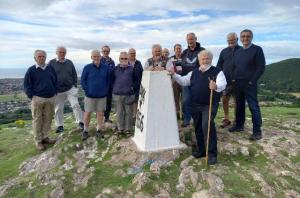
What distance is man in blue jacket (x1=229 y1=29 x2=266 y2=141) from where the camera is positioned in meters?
10.4

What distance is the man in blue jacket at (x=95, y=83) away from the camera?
1127cm

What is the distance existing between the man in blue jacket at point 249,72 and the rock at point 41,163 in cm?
639

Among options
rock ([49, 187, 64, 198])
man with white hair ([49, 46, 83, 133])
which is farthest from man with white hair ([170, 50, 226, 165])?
man with white hair ([49, 46, 83, 133])

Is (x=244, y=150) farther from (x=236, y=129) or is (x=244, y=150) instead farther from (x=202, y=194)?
(x=202, y=194)

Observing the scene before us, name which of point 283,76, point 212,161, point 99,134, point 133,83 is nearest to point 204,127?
point 212,161

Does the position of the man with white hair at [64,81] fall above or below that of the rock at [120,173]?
above

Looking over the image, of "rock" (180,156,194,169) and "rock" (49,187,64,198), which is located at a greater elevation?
"rock" (180,156,194,169)

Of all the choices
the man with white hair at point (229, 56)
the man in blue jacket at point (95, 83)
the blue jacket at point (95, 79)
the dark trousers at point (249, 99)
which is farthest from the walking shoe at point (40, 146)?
the dark trousers at point (249, 99)

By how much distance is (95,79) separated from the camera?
37.1 feet

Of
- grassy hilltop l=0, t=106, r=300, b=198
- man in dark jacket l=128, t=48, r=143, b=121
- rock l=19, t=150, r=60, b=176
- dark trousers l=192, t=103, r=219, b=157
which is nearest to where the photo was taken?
grassy hilltop l=0, t=106, r=300, b=198


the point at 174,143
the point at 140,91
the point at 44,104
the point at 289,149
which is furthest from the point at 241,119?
the point at 44,104

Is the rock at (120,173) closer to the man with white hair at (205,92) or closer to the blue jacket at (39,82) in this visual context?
the man with white hair at (205,92)

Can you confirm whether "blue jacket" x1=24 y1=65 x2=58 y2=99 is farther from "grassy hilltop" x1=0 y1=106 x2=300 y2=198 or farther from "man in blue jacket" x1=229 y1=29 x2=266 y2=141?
"man in blue jacket" x1=229 y1=29 x2=266 y2=141

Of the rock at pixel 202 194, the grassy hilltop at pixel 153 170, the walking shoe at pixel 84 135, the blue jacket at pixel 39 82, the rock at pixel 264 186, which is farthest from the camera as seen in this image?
the walking shoe at pixel 84 135
